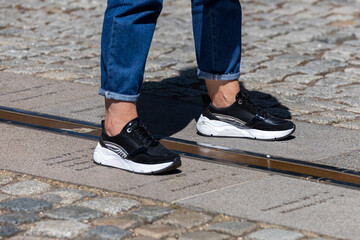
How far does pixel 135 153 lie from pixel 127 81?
31 cm

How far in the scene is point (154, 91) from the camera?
4.94 metres

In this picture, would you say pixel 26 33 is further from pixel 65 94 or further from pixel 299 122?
pixel 299 122

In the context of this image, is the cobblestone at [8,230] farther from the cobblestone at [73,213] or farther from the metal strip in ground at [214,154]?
the metal strip in ground at [214,154]

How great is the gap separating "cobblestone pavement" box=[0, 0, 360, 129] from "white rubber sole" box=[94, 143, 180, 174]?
51.9 inches

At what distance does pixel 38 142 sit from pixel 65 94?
107 cm

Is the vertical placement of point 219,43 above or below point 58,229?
above

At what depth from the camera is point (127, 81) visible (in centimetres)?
340

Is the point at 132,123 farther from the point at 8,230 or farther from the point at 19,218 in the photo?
the point at 8,230

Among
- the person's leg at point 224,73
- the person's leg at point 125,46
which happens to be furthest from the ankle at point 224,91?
the person's leg at point 125,46

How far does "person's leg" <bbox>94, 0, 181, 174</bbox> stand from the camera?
3365mm

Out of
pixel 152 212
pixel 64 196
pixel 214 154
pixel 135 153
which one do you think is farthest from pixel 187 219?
pixel 214 154

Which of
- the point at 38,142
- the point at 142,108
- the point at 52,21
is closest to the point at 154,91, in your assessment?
the point at 142,108

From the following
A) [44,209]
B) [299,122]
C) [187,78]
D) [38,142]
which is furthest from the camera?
[187,78]

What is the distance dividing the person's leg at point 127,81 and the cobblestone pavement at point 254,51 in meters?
1.28
